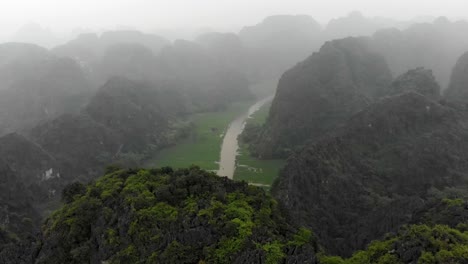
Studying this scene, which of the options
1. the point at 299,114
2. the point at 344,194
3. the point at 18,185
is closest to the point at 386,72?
the point at 299,114

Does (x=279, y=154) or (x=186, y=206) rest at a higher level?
(x=186, y=206)

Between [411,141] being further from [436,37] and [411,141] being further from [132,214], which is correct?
[436,37]

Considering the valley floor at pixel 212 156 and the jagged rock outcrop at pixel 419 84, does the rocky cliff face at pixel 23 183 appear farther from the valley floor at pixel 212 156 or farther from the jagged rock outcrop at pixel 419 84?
the jagged rock outcrop at pixel 419 84

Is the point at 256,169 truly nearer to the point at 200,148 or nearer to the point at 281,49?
the point at 200,148

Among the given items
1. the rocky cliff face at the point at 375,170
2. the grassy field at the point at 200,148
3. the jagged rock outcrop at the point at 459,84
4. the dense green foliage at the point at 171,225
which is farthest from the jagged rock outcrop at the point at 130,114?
the jagged rock outcrop at the point at 459,84

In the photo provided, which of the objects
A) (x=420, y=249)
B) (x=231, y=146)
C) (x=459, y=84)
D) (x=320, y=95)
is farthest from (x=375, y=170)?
(x=459, y=84)

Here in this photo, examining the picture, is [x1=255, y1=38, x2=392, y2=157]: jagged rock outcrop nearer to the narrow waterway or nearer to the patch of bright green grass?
the patch of bright green grass

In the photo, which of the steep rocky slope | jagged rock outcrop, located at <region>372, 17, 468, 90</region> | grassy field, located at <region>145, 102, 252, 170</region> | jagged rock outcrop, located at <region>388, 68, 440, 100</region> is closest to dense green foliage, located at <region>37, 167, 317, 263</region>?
grassy field, located at <region>145, 102, 252, 170</region>
